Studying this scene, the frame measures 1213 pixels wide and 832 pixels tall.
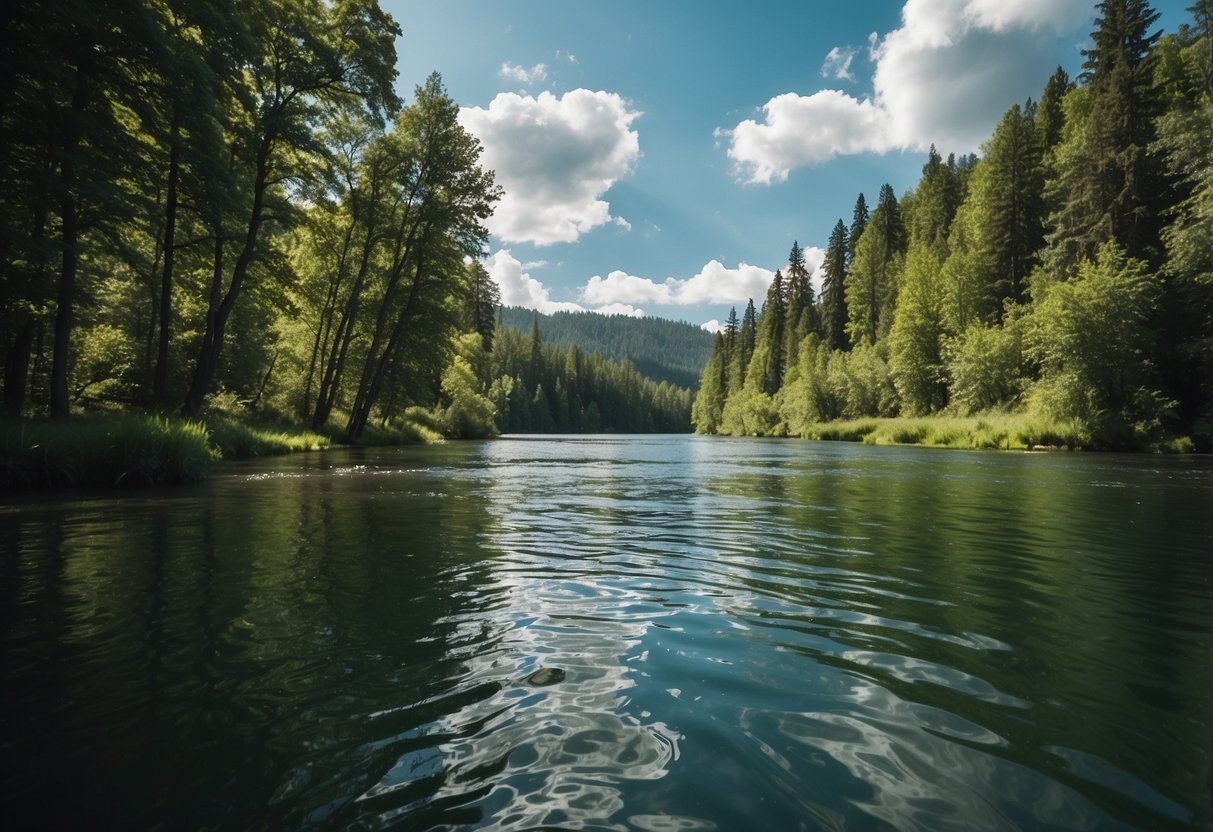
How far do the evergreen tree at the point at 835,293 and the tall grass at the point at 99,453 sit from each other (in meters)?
67.7

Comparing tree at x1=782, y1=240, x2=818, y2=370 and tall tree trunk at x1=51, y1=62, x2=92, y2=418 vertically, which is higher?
tree at x1=782, y1=240, x2=818, y2=370

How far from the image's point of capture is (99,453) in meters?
10.8

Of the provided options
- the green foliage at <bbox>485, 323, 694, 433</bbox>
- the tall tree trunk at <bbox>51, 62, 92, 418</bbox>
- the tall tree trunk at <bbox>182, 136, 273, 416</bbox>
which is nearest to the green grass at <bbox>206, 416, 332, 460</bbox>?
the tall tree trunk at <bbox>182, 136, 273, 416</bbox>

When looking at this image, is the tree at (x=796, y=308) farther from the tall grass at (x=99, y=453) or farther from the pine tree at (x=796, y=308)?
the tall grass at (x=99, y=453)

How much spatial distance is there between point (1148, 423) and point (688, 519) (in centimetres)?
2758

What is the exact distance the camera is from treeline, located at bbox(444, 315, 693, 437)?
4363 inches

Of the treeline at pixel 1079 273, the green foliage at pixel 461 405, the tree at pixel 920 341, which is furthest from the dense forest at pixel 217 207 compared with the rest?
the tree at pixel 920 341

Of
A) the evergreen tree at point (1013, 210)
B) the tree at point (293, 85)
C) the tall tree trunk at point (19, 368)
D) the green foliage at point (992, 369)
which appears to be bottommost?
Result: the tall tree trunk at point (19, 368)

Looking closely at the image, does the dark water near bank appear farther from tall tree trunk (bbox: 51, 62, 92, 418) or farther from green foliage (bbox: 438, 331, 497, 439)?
green foliage (bbox: 438, 331, 497, 439)

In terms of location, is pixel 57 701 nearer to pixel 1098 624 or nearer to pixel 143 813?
pixel 143 813

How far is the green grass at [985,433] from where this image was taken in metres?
27.9

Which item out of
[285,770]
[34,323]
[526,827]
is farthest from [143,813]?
[34,323]

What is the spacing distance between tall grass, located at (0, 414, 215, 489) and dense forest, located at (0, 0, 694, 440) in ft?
8.20

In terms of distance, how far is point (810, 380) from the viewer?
2309 inches
